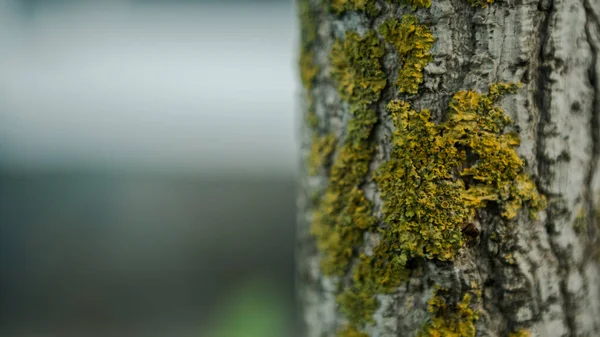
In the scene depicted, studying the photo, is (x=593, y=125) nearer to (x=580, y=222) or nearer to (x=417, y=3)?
(x=580, y=222)

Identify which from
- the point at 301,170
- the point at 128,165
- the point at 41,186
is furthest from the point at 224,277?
the point at 301,170

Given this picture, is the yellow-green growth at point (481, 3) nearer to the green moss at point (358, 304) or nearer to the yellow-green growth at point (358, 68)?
the yellow-green growth at point (358, 68)

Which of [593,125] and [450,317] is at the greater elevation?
[593,125]

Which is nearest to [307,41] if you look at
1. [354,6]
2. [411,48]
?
[354,6]

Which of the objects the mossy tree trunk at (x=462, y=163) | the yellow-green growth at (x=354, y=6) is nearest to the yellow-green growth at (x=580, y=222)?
the mossy tree trunk at (x=462, y=163)

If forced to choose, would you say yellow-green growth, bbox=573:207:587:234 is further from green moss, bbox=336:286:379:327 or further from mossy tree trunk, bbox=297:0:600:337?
green moss, bbox=336:286:379:327
